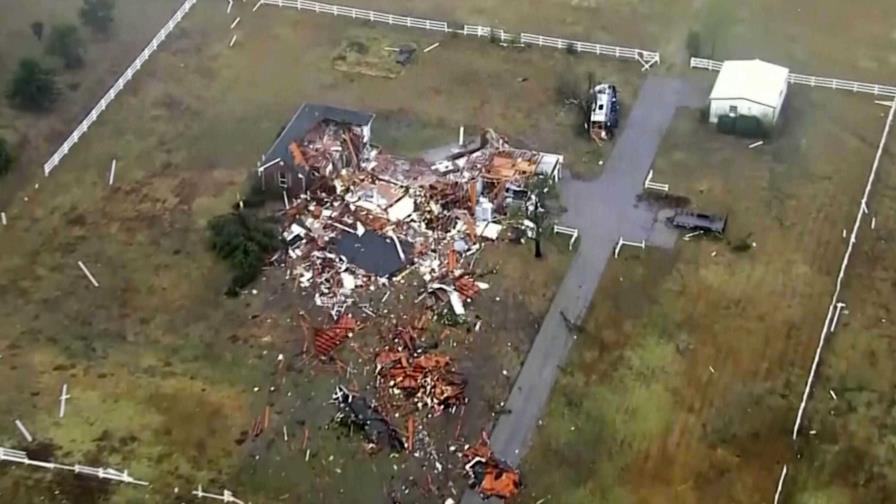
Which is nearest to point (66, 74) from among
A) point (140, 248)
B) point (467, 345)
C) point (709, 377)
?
point (140, 248)

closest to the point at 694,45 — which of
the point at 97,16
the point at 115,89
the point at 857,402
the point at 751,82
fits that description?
the point at 751,82

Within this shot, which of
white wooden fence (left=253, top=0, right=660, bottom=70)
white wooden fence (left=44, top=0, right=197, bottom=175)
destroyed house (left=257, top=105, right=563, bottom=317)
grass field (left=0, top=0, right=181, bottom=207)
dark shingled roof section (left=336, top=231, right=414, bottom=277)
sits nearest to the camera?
dark shingled roof section (left=336, top=231, right=414, bottom=277)

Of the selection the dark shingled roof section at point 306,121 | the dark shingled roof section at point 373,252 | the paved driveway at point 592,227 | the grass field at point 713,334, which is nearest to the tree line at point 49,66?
the dark shingled roof section at point 306,121

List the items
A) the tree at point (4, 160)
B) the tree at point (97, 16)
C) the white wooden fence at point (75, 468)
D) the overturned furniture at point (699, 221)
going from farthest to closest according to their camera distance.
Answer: the tree at point (97, 16) → the tree at point (4, 160) → the overturned furniture at point (699, 221) → the white wooden fence at point (75, 468)

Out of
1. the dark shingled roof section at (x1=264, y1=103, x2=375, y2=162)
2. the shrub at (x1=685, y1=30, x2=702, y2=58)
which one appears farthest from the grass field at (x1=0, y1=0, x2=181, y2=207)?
the shrub at (x1=685, y1=30, x2=702, y2=58)

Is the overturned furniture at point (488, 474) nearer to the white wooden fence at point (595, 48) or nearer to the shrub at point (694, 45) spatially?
the white wooden fence at point (595, 48)

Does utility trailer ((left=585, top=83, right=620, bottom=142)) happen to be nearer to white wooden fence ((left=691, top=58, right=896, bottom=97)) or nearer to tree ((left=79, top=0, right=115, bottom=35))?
white wooden fence ((left=691, top=58, right=896, bottom=97))
